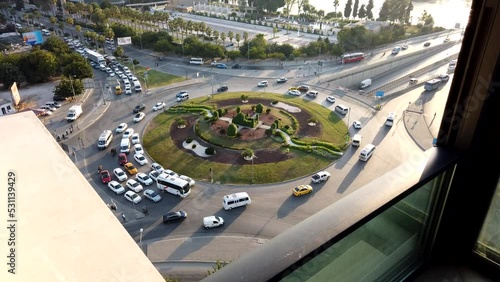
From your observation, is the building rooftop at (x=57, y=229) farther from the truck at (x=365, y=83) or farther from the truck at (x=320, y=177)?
the truck at (x=365, y=83)

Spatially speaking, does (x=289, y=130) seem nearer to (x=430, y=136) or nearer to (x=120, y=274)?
(x=430, y=136)

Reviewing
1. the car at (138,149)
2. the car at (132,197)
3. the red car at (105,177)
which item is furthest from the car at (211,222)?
the car at (138,149)

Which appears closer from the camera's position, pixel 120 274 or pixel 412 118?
pixel 120 274

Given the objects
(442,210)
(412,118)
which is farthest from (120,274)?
(412,118)

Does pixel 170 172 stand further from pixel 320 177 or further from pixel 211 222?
pixel 320 177

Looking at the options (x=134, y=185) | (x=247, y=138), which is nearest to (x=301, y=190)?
(x=247, y=138)

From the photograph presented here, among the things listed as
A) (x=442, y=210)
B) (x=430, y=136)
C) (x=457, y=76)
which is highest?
(x=457, y=76)
